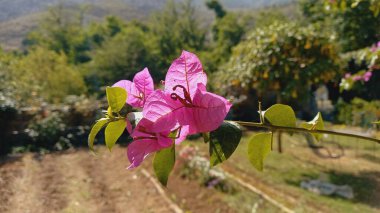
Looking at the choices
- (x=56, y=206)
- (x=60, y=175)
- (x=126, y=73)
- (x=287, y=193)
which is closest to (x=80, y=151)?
(x=60, y=175)

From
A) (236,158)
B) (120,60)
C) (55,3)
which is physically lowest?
(236,158)

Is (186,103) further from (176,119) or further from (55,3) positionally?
(55,3)

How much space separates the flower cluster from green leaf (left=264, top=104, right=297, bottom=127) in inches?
2.7

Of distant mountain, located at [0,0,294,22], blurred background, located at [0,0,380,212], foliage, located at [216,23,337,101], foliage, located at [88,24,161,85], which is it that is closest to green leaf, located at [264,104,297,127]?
blurred background, located at [0,0,380,212]

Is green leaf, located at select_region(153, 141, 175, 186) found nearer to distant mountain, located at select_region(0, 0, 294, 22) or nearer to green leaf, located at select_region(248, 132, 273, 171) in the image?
green leaf, located at select_region(248, 132, 273, 171)

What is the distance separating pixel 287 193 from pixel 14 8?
19.5 ft

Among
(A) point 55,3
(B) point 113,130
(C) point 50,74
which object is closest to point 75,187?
(B) point 113,130

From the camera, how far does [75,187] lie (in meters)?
3.85

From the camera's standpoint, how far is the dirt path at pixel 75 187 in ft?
10.8

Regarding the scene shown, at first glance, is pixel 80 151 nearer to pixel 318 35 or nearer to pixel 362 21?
pixel 318 35

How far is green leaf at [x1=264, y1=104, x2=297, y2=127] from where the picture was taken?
34 centimetres

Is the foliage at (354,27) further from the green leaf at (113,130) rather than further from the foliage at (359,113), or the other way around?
the green leaf at (113,130)

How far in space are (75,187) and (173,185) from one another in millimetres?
915

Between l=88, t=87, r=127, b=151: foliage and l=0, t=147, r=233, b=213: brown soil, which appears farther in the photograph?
l=0, t=147, r=233, b=213: brown soil
